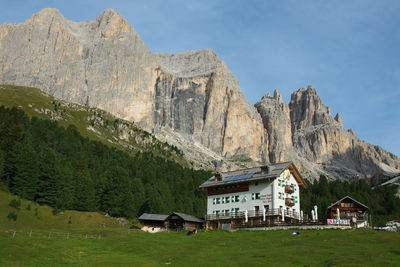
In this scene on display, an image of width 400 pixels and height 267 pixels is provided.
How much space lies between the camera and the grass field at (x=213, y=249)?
3984 cm

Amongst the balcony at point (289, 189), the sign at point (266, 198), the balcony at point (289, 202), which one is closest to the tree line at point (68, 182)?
the sign at point (266, 198)

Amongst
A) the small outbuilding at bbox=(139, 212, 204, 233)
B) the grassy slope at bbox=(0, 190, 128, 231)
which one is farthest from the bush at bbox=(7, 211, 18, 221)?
the small outbuilding at bbox=(139, 212, 204, 233)

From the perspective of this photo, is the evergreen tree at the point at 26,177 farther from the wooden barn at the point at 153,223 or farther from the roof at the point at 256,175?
the roof at the point at 256,175

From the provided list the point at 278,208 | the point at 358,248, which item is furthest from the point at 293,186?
the point at 358,248

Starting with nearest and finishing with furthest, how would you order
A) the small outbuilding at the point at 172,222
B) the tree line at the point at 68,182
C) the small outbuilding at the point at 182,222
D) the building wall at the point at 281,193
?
the building wall at the point at 281,193 → the small outbuilding at the point at 182,222 → the small outbuilding at the point at 172,222 → the tree line at the point at 68,182

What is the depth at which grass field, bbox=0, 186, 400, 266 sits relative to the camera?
131ft

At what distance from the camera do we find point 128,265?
1571 inches

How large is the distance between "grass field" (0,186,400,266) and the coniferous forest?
1614 inches

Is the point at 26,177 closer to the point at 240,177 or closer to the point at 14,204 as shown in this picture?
the point at 14,204

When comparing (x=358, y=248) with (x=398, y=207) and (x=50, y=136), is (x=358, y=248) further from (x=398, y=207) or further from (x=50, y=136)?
(x=50, y=136)

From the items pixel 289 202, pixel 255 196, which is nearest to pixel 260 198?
pixel 255 196

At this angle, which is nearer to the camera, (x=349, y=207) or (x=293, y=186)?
A: (x=293, y=186)

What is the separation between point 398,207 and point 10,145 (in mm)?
146910

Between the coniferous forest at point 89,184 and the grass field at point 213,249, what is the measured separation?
41.0 metres
